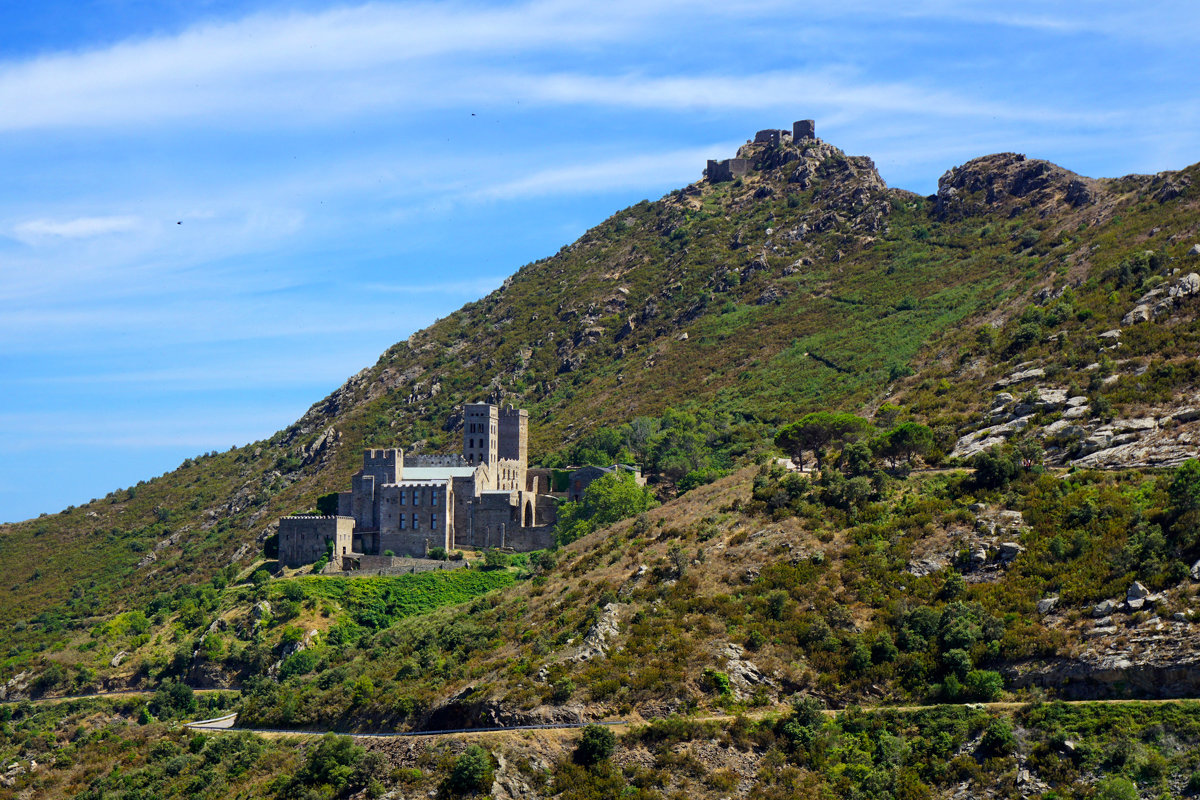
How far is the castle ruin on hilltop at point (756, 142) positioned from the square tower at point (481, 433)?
9389 centimetres

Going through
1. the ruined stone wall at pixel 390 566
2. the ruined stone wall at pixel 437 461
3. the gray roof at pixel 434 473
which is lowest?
the ruined stone wall at pixel 390 566

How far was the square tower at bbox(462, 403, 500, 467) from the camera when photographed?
3991 inches

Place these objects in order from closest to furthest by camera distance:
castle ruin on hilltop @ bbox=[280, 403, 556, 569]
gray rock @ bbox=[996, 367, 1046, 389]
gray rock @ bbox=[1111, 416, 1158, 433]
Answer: gray rock @ bbox=[1111, 416, 1158, 433] < gray rock @ bbox=[996, 367, 1046, 389] < castle ruin on hilltop @ bbox=[280, 403, 556, 569]

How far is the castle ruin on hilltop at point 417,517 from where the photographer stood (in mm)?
88625

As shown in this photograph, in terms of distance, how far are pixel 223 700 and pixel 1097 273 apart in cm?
6700

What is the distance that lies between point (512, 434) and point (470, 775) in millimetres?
58402

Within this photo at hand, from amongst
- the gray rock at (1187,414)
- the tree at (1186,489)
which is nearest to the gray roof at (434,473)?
the gray rock at (1187,414)

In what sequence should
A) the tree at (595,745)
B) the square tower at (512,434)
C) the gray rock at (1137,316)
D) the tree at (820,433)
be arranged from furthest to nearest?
the square tower at (512,434) < the tree at (820,433) < the gray rock at (1137,316) < the tree at (595,745)

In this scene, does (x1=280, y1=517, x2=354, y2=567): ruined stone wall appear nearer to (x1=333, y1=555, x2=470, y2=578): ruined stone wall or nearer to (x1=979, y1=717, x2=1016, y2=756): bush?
(x1=333, y1=555, x2=470, y2=578): ruined stone wall

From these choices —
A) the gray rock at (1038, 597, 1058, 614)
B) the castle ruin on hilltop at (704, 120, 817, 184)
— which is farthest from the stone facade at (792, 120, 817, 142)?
the gray rock at (1038, 597, 1058, 614)

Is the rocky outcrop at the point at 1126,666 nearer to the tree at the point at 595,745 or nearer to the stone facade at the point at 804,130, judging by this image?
the tree at the point at 595,745

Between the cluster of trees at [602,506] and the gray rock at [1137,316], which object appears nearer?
the gray rock at [1137,316]

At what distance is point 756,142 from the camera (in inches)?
7544

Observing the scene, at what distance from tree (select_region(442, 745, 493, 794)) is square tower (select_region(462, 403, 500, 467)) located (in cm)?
5528
